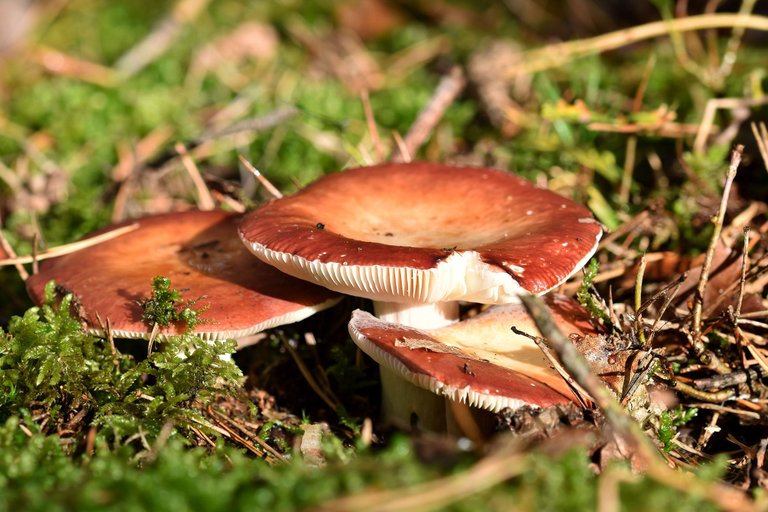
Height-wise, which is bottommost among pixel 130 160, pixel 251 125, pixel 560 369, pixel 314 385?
pixel 314 385

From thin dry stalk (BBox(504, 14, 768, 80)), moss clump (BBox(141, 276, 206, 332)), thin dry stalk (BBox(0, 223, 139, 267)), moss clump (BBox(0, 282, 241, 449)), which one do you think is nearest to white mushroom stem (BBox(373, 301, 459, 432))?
moss clump (BBox(0, 282, 241, 449))

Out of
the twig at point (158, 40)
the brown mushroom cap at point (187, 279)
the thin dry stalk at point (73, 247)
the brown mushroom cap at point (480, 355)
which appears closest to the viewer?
the brown mushroom cap at point (480, 355)

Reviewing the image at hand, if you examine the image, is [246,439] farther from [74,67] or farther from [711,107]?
[74,67]

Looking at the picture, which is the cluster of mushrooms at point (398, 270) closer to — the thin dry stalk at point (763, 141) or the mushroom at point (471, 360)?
the mushroom at point (471, 360)

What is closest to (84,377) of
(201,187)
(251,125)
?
(201,187)

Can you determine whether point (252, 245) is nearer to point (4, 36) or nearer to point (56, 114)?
point (56, 114)

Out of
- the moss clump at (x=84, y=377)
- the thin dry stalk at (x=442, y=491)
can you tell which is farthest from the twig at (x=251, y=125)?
the thin dry stalk at (x=442, y=491)

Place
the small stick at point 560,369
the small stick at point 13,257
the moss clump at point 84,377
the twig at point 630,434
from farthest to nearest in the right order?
the small stick at point 13,257 < the moss clump at point 84,377 < the small stick at point 560,369 < the twig at point 630,434
